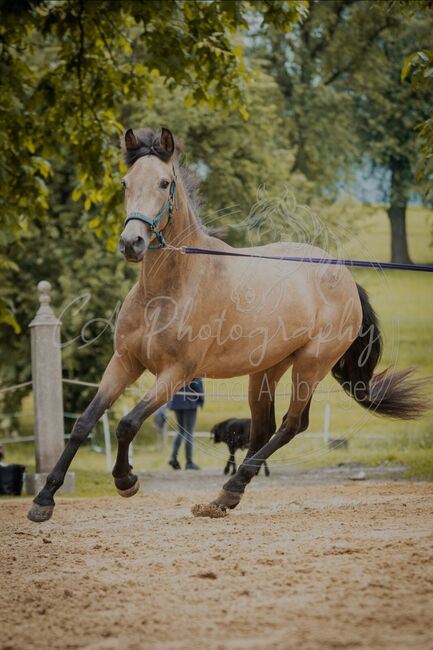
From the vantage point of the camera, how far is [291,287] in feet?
24.5

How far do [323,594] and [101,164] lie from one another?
7723mm

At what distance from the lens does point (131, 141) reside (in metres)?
6.27

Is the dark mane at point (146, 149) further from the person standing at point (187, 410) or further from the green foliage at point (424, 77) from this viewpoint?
the person standing at point (187, 410)

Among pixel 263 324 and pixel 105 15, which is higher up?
pixel 105 15

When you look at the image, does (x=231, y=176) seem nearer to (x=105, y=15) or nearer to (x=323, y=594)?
(x=105, y=15)

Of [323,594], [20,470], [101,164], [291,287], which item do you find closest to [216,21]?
[101,164]

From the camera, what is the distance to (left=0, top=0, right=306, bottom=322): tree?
9727 mm

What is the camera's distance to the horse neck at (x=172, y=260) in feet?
21.0

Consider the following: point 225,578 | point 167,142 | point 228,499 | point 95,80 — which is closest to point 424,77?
point 167,142

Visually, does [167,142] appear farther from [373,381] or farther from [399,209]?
[399,209]

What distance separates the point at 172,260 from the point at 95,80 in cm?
511

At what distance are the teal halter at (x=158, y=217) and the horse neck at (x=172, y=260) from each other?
0.36ft

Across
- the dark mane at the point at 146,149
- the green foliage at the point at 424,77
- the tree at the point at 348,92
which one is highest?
the tree at the point at 348,92

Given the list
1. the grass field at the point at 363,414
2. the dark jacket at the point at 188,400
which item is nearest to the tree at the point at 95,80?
the dark jacket at the point at 188,400
